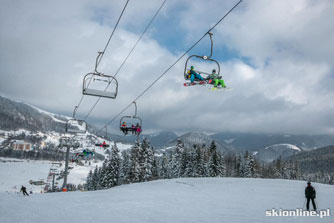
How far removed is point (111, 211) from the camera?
46.1ft

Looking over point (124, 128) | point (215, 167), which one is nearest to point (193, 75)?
point (124, 128)

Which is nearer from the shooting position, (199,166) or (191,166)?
(199,166)

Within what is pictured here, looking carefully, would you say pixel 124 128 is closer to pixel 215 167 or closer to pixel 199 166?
pixel 215 167

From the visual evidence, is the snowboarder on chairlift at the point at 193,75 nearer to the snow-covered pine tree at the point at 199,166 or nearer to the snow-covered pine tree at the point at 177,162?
the snow-covered pine tree at the point at 199,166

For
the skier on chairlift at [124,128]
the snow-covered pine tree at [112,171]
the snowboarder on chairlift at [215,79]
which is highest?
the snowboarder on chairlift at [215,79]

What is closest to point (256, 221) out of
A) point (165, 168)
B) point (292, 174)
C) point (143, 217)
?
point (143, 217)

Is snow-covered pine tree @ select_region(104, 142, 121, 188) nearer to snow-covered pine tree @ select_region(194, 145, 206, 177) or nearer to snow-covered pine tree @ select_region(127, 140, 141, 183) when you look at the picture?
snow-covered pine tree @ select_region(127, 140, 141, 183)

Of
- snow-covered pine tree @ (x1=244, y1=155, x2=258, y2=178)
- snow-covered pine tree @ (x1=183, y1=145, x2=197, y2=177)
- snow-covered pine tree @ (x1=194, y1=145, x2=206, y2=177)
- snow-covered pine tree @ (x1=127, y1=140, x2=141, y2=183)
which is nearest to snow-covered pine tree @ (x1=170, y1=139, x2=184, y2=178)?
snow-covered pine tree @ (x1=183, y1=145, x2=197, y2=177)

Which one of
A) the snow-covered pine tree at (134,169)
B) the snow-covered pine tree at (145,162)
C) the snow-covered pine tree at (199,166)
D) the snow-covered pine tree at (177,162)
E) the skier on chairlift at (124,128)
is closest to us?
the skier on chairlift at (124,128)

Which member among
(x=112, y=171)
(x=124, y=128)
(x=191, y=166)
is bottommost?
→ (x=112, y=171)

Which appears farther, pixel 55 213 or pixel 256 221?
pixel 55 213

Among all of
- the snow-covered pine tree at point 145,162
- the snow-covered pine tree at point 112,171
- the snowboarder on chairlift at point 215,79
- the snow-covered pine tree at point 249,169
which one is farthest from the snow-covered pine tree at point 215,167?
the snowboarder on chairlift at point 215,79

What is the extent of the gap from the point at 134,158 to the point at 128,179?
204 inches

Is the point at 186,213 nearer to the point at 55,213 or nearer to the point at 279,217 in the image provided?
the point at 279,217
